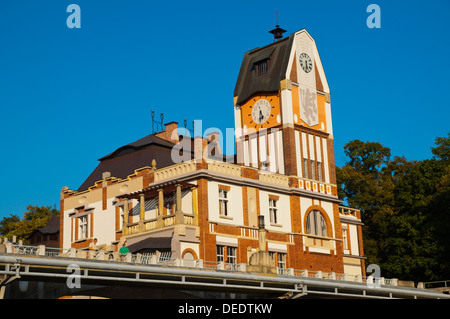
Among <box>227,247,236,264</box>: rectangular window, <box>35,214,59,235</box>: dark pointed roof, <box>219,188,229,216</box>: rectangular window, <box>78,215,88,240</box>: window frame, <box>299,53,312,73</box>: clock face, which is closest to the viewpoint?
<box>227,247,236,264</box>: rectangular window

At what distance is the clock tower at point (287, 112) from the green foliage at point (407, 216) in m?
11.7

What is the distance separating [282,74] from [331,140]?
741 cm

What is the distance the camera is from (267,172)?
55812mm

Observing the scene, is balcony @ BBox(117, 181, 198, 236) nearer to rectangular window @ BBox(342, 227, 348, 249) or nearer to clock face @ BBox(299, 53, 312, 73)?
clock face @ BBox(299, 53, 312, 73)

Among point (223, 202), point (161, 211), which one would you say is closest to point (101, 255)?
point (161, 211)

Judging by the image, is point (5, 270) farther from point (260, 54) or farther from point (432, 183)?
point (432, 183)

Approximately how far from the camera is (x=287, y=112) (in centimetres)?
5772

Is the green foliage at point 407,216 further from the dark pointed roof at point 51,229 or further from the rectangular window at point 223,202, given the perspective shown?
the dark pointed roof at point 51,229

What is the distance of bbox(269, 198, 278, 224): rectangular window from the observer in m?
55.0

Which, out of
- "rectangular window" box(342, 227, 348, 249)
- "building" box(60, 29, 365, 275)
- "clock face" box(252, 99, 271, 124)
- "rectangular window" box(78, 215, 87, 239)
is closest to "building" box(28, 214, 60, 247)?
"building" box(60, 29, 365, 275)

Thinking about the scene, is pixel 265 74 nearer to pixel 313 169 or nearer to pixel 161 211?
pixel 313 169

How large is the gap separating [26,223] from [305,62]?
4107 cm

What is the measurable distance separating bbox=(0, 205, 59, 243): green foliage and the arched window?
3354 cm
